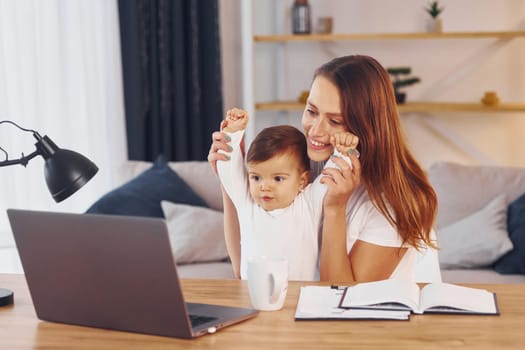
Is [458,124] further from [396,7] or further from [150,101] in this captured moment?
[150,101]

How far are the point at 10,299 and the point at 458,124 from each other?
3.80 metres

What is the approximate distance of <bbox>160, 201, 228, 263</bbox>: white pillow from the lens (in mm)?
3750

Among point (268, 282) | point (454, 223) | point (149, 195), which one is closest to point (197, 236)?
point (149, 195)

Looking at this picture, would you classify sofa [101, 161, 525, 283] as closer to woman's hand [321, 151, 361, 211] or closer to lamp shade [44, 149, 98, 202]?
woman's hand [321, 151, 361, 211]

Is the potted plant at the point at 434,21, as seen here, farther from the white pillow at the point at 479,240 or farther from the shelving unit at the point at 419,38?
the white pillow at the point at 479,240

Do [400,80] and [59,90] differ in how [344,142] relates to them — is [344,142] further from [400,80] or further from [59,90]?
[400,80]

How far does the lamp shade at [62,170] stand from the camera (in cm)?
172

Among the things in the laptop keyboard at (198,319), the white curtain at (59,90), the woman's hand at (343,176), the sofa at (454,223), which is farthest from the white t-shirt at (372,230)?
the white curtain at (59,90)

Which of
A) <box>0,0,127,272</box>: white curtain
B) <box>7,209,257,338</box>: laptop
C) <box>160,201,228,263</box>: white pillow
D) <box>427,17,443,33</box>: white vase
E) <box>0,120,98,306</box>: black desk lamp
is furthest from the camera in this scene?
<box>427,17,443,33</box>: white vase

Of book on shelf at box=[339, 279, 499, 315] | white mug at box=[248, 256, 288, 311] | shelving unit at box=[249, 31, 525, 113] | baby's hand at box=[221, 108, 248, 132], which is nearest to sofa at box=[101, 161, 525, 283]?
shelving unit at box=[249, 31, 525, 113]

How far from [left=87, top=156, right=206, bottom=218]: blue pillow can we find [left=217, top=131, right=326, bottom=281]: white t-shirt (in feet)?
6.02

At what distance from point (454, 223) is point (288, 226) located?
6.65 ft

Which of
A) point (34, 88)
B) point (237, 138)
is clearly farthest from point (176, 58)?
point (237, 138)

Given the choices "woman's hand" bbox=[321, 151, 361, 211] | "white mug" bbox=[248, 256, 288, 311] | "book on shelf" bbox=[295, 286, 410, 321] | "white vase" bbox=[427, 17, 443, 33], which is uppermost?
"white vase" bbox=[427, 17, 443, 33]
